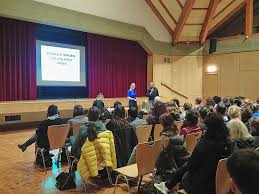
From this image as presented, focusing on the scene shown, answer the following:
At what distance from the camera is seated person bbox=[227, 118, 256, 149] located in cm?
289

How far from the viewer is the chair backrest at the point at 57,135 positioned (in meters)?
4.04

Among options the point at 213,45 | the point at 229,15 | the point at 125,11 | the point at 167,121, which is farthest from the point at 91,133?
the point at 229,15

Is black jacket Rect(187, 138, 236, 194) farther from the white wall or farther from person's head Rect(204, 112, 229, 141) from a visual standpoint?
the white wall

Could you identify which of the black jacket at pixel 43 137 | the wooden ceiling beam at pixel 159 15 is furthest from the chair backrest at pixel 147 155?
the wooden ceiling beam at pixel 159 15

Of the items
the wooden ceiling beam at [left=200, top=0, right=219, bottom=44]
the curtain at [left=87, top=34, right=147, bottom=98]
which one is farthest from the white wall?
the wooden ceiling beam at [left=200, top=0, right=219, bottom=44]

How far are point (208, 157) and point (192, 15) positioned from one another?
10469 millimetres

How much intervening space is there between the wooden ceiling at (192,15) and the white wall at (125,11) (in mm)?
277

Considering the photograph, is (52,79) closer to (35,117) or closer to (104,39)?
(35,117)

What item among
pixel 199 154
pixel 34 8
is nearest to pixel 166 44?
pixel 34 8

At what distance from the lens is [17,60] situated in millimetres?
8352

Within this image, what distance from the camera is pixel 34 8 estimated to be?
796cm

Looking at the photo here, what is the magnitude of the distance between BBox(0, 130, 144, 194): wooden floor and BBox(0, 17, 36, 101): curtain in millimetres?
2816

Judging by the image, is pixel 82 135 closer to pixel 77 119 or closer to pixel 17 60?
pixel 77 119

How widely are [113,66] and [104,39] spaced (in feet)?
3.71
